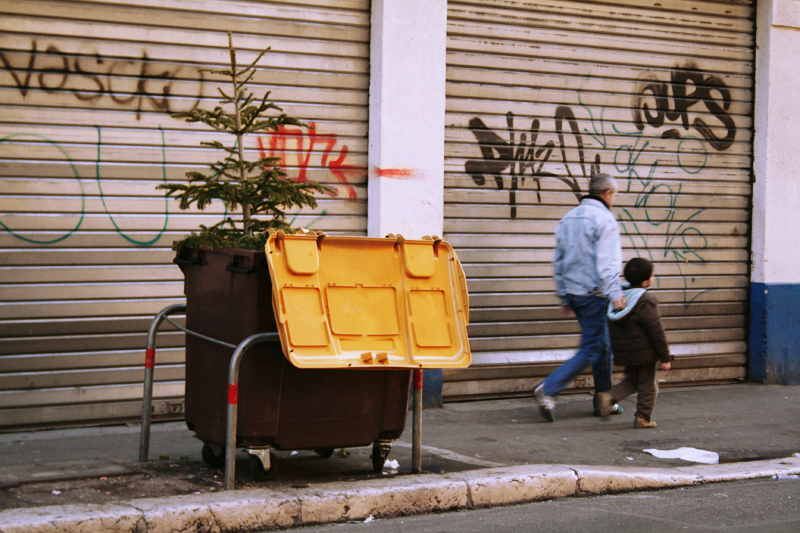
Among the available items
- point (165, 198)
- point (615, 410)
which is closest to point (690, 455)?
point (615, 410)

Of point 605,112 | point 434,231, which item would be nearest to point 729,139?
point 605,112

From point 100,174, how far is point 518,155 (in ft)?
12.1

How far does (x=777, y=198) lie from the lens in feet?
29.3

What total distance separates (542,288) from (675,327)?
1.60 metres

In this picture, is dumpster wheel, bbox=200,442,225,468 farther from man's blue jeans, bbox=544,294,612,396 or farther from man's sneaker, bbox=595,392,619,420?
man's sneaker, bbox=595,392,619,420

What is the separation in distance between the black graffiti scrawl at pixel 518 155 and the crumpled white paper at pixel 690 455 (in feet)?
9.38

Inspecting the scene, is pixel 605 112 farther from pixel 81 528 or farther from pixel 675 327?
pixel 81 528

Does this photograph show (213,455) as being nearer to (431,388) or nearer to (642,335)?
(431,388)

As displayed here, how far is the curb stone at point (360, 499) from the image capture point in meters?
3.98

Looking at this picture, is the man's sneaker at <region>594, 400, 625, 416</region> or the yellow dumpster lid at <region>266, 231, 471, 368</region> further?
the man's sneaker at <region>594, 400, 625, 416</region>

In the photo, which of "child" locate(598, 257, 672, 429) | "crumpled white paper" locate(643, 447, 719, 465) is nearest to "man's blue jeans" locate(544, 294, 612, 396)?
"child" locate(598, 257, 672, 429)

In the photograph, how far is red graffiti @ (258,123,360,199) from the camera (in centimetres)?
713

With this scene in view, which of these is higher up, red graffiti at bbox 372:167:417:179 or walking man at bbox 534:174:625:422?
red graffiti at bbox 372:167:417:179

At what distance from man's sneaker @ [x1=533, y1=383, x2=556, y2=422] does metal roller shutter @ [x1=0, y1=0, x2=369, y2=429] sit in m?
2.79
